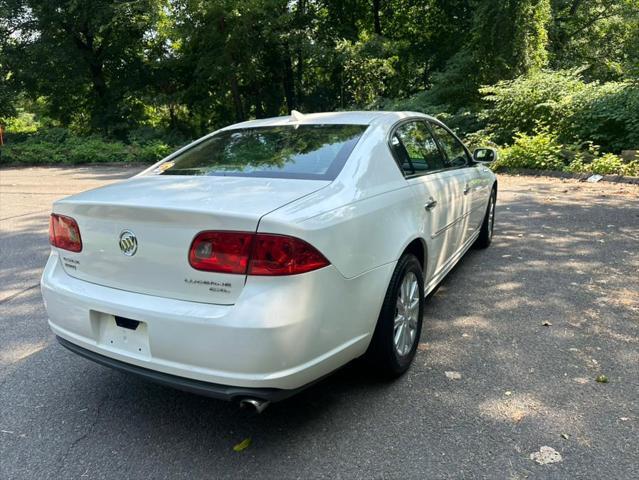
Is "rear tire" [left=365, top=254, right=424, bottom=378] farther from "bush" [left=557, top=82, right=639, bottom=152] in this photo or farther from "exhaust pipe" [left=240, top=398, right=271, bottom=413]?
"bush" [left=557, top=82, right=639, bottom=152]

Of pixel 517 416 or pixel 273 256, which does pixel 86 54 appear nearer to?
pixel 273 256

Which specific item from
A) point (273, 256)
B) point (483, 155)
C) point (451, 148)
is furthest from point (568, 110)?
point (273, 256)

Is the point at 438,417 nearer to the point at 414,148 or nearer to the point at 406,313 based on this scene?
the point at 406,313

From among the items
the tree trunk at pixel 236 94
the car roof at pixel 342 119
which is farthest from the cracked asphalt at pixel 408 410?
the tree trunk at pixel 236 94

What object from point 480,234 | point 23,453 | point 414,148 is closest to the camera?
point 23,453

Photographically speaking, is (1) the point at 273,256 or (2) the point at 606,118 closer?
(1) the point at 273,256

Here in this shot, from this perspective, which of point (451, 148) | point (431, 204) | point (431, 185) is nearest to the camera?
point (431, 204)

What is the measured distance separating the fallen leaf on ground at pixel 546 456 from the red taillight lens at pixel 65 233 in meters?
2.44

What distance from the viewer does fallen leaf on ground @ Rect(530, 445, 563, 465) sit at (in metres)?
2.23

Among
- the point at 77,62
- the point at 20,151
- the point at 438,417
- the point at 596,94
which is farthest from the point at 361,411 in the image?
the point at 77,62

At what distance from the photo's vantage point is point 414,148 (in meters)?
3.57

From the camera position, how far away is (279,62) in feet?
82.7

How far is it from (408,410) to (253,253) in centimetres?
128

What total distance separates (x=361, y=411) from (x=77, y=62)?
27.0 meters
